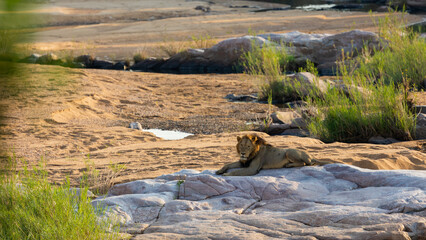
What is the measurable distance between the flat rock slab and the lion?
9 cm

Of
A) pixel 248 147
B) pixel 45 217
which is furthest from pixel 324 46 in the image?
pixel 45 217

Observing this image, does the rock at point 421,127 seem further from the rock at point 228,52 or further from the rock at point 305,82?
the rock at point 228,52

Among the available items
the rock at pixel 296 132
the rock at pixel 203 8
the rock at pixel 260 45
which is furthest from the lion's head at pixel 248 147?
the rock at pixel 203 8

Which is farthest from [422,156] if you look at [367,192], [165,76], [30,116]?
[165,76]

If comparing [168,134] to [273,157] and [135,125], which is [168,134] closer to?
[135,125]

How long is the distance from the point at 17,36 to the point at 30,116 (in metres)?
9.45

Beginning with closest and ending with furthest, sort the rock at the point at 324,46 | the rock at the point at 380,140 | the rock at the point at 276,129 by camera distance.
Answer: the rock at the point at 380,140
the rock at the point at 276,129
the rock at the point at 324,46

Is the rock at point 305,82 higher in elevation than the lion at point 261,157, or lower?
lower

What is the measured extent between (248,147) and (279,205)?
868 millimetres

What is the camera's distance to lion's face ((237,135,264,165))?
15.8ft

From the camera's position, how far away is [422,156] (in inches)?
235

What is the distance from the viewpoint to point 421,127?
26.5 feet

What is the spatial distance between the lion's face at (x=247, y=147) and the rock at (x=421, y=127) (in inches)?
163

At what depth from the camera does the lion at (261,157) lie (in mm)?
4848
